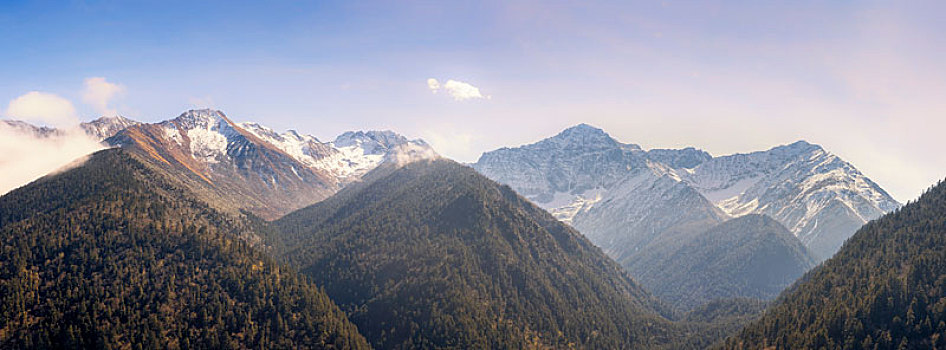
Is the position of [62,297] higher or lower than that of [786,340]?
higher

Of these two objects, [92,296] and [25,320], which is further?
[92,296]

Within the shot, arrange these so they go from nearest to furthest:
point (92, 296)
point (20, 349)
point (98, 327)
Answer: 1. point (20, 349)
2. point (98, 327)
3. point (92, 296)

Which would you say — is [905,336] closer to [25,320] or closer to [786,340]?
[786,340]

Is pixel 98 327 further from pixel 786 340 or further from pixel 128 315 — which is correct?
pixel 786 340

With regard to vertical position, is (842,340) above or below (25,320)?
below

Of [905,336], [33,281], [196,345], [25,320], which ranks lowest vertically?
[905,336]

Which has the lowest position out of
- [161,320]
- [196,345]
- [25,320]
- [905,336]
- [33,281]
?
[905,336]

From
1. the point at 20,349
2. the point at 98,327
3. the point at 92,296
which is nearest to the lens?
the point at 20,349

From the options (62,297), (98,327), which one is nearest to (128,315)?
(98,327)

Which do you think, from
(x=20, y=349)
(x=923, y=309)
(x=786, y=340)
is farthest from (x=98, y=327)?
(x=923, y=309)
